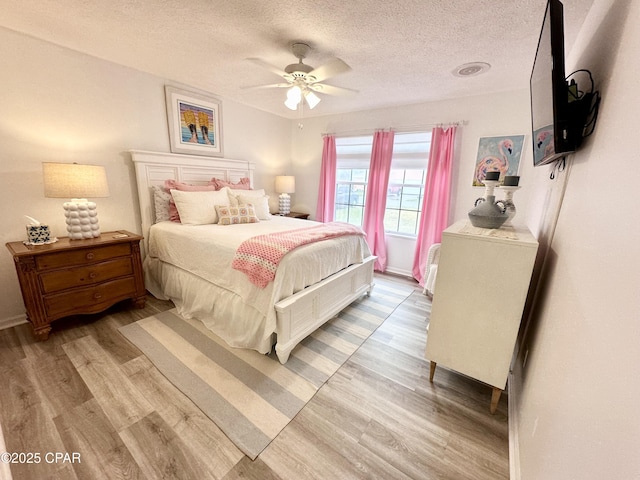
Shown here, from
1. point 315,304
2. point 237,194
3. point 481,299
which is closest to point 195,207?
point 237,194

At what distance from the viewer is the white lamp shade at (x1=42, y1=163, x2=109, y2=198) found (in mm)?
1928

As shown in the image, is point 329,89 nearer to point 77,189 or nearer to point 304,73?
point 304,73

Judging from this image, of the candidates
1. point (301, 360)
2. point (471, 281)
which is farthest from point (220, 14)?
point (301, 360)

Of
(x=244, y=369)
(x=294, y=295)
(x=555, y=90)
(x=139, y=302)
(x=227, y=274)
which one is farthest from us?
(x=139, y=302)

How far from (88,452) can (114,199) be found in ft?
7.34

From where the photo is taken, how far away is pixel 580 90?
1245mm

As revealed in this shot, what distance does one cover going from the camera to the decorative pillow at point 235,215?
2.71 meters

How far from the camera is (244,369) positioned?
5.86 feet

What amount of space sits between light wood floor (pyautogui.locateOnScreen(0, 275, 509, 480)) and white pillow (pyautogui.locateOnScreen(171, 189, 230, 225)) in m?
1.28

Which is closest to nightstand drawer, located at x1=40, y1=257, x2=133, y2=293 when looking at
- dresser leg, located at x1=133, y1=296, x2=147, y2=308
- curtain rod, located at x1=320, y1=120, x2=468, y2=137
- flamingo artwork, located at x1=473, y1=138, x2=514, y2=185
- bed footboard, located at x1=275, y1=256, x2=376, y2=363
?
dresser leg, located at x1=133, y1=296, x2=147, y2=308

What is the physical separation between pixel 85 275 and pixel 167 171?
1356 millimetres

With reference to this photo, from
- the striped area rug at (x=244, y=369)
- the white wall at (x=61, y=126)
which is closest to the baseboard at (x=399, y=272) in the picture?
the striped area rug at (x=244, y=369)

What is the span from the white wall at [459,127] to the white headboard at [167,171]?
1535 mm

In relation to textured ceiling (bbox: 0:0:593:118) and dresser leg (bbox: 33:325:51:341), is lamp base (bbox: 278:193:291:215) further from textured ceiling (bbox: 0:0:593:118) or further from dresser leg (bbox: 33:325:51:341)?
dresser leg (bbox: 33:325:51:341)
